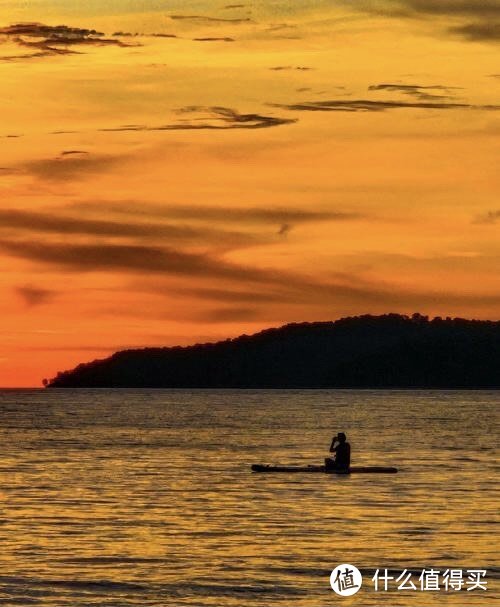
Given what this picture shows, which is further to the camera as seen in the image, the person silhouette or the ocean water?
the person silhouette

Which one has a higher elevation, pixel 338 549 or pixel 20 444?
pixel 20 444

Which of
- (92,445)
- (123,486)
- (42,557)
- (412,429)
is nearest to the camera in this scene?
(42,557)

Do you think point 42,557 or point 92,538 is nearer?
point 42,557

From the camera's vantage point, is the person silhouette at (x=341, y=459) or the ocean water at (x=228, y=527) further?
the person silhouette at (x=341, y=459)

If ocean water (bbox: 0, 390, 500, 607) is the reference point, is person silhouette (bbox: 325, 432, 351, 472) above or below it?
above

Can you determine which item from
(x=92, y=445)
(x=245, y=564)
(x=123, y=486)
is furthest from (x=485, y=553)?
(x=92, y=445)

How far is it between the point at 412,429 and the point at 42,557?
10815 cm

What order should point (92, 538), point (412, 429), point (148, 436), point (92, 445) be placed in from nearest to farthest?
point (92, 538)
point (92, 445)
point (148, 436)
point (412, 429)

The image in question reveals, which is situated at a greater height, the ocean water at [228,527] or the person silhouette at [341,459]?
the person silhouette at [341,459]

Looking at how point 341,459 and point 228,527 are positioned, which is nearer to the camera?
point 228,527

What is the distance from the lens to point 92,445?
359 feet

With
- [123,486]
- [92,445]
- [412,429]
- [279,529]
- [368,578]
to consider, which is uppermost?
[412,429]

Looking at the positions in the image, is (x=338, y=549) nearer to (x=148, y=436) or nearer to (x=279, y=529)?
(x=279, y=529)

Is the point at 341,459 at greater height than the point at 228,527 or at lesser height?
greater
